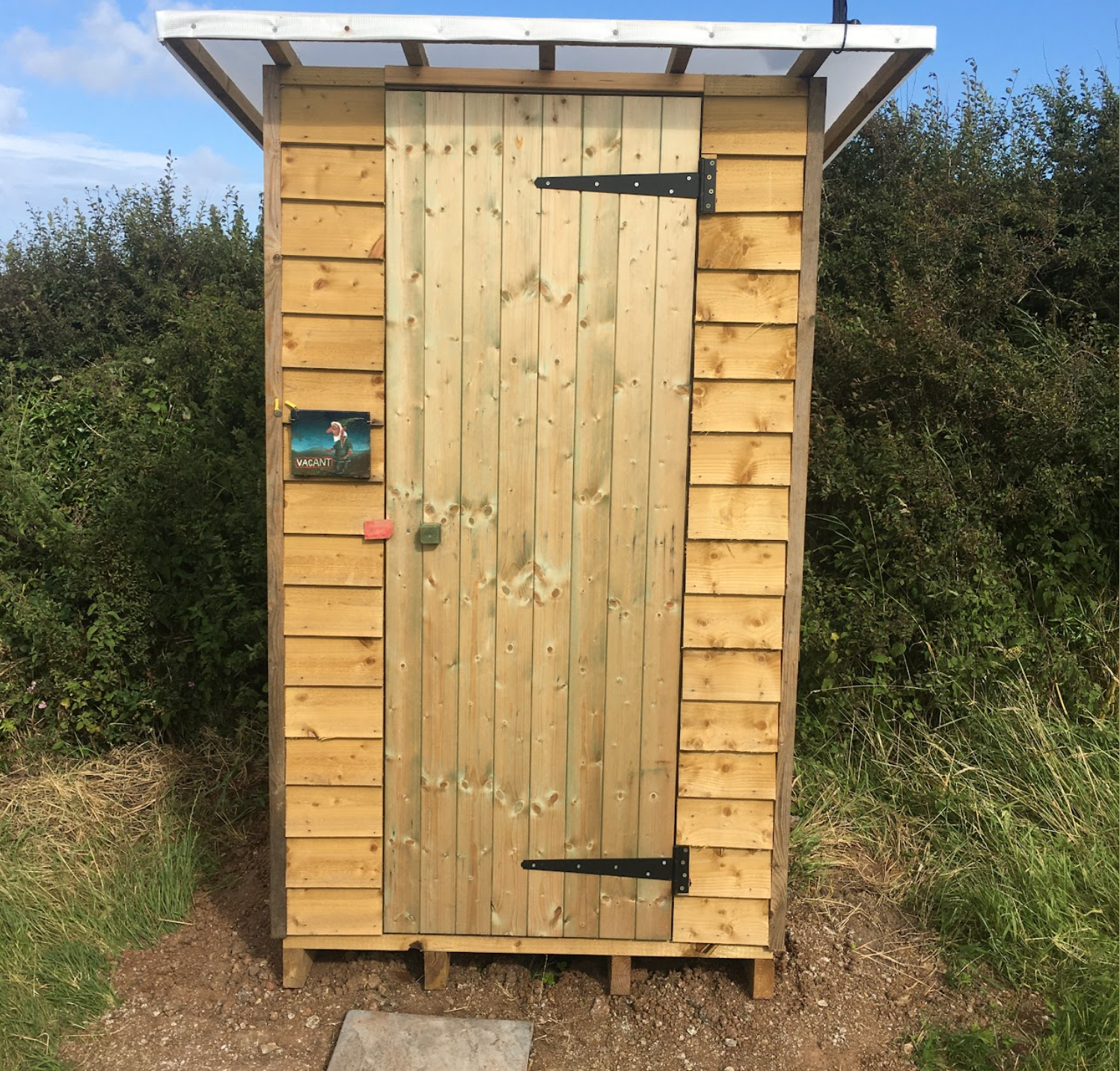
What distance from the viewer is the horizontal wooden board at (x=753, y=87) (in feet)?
9.05

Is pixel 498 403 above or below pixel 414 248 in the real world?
below

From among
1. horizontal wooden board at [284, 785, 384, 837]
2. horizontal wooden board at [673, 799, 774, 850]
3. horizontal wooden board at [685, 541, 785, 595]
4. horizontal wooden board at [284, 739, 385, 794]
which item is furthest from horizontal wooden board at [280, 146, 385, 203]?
horizontal wooden board at [673, 799, 774, 850]

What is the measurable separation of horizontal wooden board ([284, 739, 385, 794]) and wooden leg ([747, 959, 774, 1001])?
1354 millimetres

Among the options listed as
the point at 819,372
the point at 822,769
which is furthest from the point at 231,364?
the point at 822,769

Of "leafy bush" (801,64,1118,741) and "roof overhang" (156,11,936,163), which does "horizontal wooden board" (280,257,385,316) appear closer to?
"roof overhang" (156,11,936,163)

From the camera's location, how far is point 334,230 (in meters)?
2.81

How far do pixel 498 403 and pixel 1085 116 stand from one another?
5099 mm

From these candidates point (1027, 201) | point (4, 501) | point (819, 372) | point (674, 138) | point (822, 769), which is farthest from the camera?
point (1027, 201)

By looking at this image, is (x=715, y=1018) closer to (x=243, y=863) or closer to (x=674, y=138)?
(x=243, y=863)

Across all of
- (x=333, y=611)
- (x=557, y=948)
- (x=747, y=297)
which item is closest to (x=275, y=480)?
(x=333, y=611)

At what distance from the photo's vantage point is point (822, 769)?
430cm

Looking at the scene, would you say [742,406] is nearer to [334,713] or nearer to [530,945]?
[334,713]

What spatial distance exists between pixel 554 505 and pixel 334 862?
4.41ft

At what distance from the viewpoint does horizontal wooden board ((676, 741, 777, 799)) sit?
3029mm
